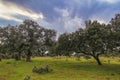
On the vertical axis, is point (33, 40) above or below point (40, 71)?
above

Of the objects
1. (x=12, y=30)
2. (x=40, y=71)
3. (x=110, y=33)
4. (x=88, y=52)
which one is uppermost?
(x=12, y=30)

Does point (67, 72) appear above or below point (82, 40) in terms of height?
below

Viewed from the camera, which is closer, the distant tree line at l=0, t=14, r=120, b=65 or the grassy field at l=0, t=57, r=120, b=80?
the grassy field at l=0, t=57, r=120, b=80

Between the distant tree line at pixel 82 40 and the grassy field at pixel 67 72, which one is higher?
the distant tree line at pixel 82 40

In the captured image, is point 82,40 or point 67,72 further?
point 82,40

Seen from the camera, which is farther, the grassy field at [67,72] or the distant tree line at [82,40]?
the distant tree line at [82,40]

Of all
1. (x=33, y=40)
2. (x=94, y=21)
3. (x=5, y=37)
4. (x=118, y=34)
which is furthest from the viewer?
(x=5, y=37)

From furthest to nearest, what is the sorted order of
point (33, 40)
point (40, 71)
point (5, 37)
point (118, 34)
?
point (5, 37) → point (33, 40) → point (118, 34) → point (40, 71)

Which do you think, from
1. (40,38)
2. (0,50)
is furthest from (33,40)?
(0,50)

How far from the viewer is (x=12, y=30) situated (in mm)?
86438

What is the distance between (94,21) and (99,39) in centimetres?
616

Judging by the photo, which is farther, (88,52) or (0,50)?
(0,50)

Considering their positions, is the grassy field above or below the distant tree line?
below

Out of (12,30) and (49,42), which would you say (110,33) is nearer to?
(49,42)
